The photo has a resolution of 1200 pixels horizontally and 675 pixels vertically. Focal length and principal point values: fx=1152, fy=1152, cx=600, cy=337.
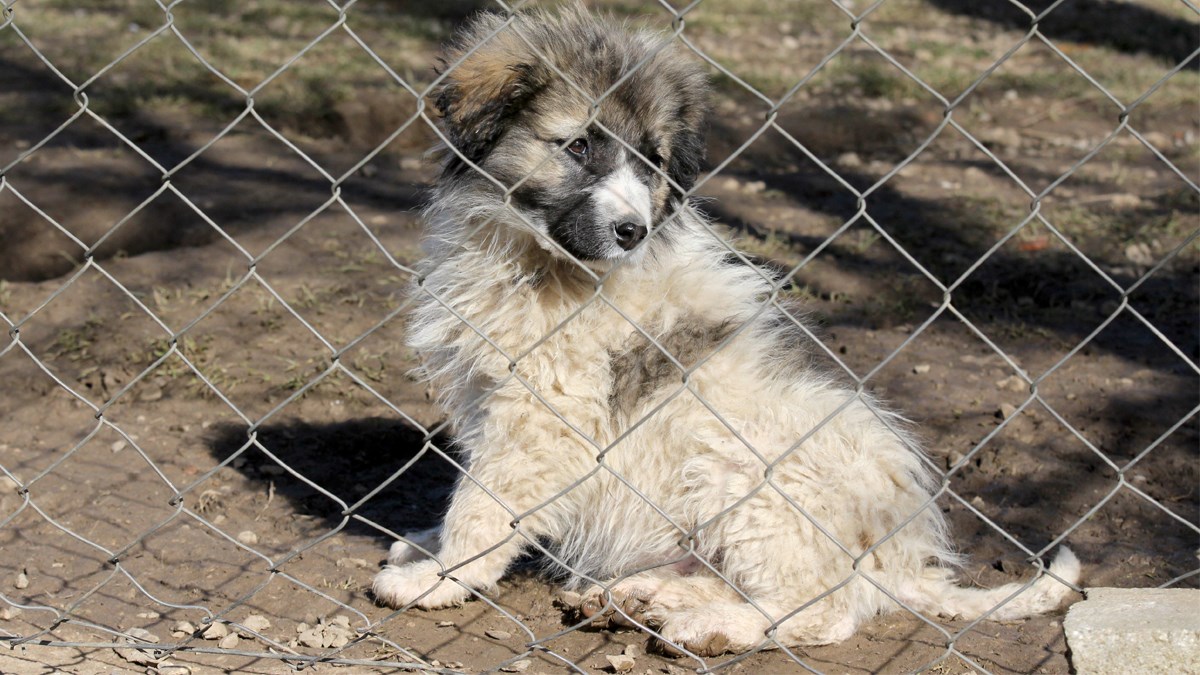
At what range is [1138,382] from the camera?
4.63m

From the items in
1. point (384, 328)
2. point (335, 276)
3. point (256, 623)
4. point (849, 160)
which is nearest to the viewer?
point (256, 623)

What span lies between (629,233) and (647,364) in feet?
1.19

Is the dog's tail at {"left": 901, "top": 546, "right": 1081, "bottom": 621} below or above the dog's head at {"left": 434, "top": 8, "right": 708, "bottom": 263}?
below

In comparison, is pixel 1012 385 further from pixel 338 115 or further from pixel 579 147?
pixel 338 115

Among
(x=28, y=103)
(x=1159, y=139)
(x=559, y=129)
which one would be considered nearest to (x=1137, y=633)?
(x=559, y=129)

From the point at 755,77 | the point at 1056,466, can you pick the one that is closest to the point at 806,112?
the point at 755,77

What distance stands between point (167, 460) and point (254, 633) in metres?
1.44

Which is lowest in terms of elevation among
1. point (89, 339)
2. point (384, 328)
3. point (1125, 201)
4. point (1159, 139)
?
point (1159, 139)

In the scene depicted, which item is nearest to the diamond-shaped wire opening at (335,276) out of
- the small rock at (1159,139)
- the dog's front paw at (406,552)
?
the dog's front paw at (406,552)

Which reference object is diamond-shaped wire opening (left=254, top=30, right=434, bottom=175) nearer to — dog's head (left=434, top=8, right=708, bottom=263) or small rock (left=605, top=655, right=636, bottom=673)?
dog's head (left=434, top=8, right=708, bottom=263)

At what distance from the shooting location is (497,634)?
3.04 meters

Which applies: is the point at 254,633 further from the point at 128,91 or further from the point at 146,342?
the point at 128,91

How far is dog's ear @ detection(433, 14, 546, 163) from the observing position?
3113 mm

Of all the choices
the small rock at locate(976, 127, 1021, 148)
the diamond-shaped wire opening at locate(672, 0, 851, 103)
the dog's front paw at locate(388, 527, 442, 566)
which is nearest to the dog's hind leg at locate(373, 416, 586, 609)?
the dog's front paw at locate(388, 527, 442, 566)
